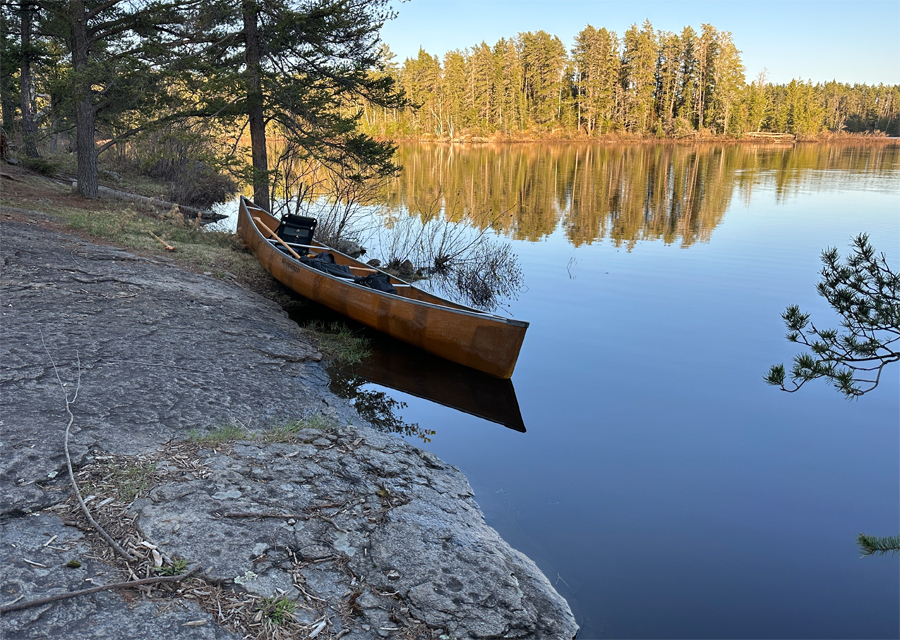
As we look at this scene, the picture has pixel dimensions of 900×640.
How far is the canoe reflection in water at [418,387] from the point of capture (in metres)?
6.62

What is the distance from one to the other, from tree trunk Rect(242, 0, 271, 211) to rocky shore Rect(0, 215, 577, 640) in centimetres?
677

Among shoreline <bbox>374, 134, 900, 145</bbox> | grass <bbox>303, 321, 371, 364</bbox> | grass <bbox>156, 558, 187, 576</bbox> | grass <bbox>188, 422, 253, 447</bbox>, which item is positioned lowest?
grass <bbox>303, 321, 371, 364</bbox>

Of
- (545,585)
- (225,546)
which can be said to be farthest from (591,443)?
(225,546)

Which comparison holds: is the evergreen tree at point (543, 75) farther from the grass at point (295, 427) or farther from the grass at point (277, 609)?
the grass at point (277, 609)

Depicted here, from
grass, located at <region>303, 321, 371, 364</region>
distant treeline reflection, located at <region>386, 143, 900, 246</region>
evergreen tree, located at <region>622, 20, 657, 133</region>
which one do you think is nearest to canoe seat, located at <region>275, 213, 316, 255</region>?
distant treeline reflection, located at <region>386, 143, 900, 246</region>

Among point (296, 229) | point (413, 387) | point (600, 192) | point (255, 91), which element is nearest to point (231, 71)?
point (255, 91)

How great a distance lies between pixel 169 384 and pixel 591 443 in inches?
160

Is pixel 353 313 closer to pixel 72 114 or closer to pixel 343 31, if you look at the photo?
pixel 343 31

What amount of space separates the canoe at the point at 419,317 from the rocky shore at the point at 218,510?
1.98 m

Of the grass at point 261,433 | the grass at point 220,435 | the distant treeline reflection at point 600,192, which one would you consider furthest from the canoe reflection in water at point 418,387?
the distant treeline reflection at point 600,192

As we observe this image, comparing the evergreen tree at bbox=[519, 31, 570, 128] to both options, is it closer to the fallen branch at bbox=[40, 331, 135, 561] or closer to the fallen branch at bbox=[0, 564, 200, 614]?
the fallen branch at bbox=[40, 331, 135, 561]

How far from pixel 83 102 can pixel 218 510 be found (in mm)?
12077

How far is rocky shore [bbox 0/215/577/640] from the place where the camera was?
259cm

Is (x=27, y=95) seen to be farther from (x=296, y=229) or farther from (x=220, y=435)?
(x=220, y=435)
